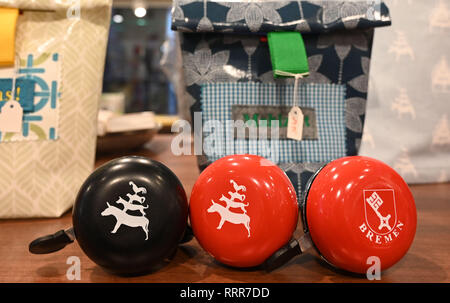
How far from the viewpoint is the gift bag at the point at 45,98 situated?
0.73 metres

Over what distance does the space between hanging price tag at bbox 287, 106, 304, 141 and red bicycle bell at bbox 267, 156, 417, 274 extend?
0.23 m

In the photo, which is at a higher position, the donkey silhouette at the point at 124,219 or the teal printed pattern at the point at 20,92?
the teal printed pattern at the point at 20,92

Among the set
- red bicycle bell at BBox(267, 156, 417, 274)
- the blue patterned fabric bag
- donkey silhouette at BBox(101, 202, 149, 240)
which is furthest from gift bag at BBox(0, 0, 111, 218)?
red bicycle bell at BBox(267, 156, 417, 274)

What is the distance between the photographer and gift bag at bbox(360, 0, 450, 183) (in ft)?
3.24

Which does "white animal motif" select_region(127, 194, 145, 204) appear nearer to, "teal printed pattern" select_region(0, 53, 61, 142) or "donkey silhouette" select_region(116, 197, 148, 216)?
"donkey silhouette" select_region(116, 197, 148, 216)

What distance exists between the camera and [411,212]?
0.49m

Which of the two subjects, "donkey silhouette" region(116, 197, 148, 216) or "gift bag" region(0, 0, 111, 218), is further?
"gift bag" region(0, 0, 111, 218)

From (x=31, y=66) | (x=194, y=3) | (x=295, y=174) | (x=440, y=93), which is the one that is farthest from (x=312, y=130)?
Result: (x=31, y=66)

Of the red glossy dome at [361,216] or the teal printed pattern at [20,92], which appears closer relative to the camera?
the red glossy dome at [361,216]

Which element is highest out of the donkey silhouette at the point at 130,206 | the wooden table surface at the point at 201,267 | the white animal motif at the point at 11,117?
the white animal motif at the point at 11,117

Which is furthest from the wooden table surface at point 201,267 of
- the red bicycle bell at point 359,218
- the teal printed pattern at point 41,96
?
the teal printed pattern at point 41,96

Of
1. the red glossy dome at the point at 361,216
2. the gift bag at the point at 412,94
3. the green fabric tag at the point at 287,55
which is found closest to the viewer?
the red glossy dome at the point at 361,216

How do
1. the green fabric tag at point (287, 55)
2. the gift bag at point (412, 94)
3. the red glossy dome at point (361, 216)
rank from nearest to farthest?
the red glossy dome at point (361, 216) < the green fabric tag at point (287, 55) < the gift bag at point (412, 94)

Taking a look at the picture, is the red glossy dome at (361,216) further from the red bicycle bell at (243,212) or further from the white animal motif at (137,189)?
the white animal motif at (137,189)
